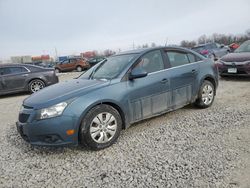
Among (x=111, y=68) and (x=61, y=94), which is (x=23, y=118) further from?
(x=111, y=68)

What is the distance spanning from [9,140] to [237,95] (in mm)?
5646

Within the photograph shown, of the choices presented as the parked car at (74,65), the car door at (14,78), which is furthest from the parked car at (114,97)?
the parked car at (74,65)

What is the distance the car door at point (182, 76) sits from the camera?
4.54m

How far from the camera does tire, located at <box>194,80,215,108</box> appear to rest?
5125 millimetres

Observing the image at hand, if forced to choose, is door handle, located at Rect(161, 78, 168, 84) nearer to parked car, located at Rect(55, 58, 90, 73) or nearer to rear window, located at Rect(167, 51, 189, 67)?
rear window, located at Rect(167, 51, 189, 67)

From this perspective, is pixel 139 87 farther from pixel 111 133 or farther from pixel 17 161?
pixel 17 161

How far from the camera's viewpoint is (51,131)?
326 centimetres

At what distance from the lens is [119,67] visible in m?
4.19

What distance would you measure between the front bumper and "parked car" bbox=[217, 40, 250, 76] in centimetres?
684

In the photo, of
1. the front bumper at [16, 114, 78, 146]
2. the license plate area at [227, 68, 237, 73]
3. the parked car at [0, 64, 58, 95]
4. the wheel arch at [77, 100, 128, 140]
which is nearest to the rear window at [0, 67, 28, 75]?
the parked car at [0, 64, 58, 95]

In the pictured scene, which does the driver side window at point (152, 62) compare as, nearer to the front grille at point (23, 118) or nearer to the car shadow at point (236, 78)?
the front grille at point (23, 118)

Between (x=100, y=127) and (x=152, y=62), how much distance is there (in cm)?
166

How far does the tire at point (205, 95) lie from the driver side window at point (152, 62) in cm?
126

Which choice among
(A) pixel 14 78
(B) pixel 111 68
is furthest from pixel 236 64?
(A) pixel 14 78
